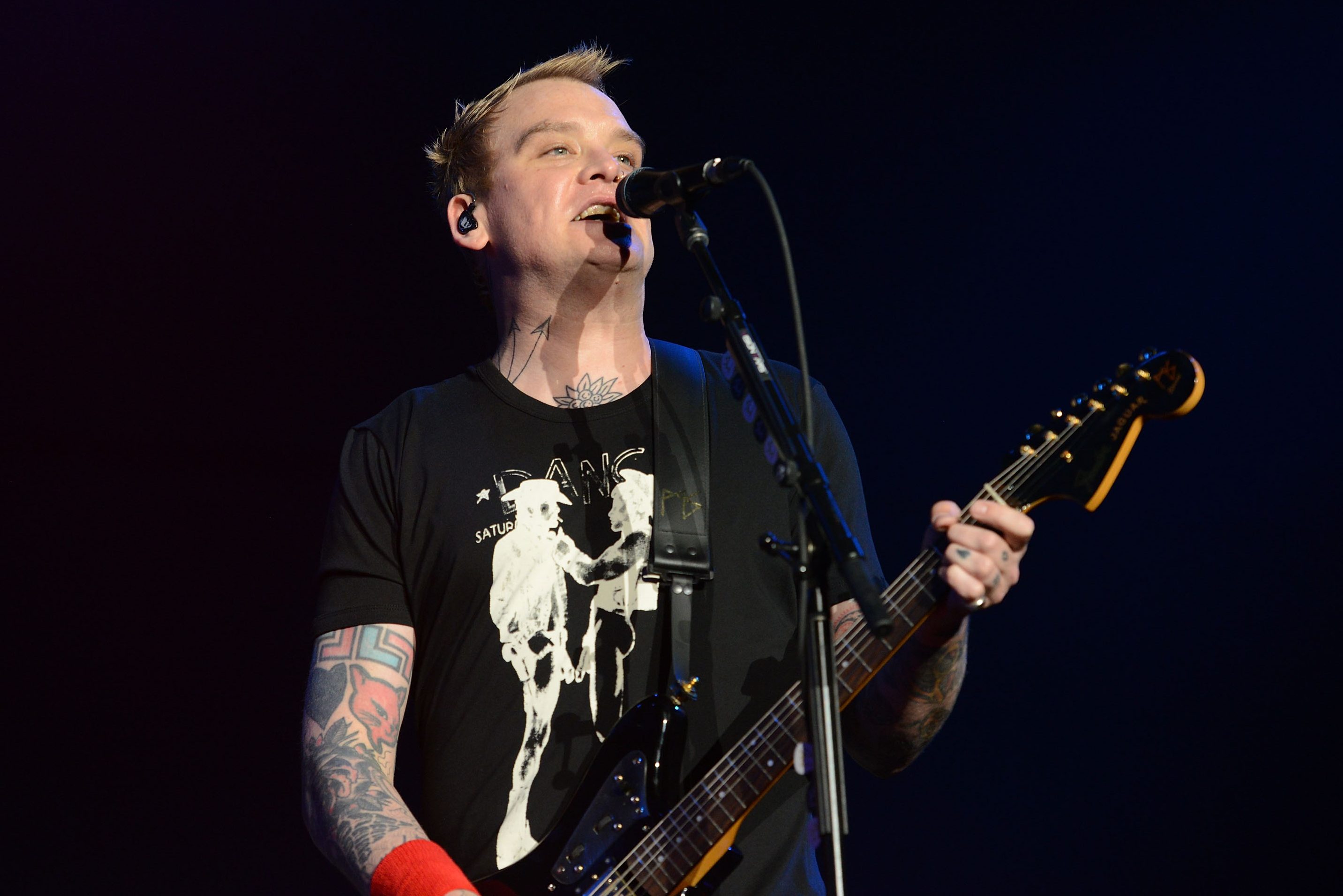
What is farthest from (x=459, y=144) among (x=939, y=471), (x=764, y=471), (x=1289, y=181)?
(x=1289, y=181)

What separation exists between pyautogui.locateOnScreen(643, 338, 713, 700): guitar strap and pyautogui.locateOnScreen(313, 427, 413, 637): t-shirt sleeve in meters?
0.55

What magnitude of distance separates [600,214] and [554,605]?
940 millimetres

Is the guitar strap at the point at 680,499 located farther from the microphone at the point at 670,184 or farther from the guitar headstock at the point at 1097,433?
the guitar headstock at the point at 1097,433

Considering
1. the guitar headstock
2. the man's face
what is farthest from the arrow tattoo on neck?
the guitar headstock

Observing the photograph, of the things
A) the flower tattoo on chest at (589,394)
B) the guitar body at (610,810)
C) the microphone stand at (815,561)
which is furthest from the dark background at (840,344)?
the microphone stand at (815,561)

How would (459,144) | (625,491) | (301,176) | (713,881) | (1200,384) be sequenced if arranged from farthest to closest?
1. (301,176)
2. (459,144)
3. (625,491)
4. (713,881)
5. (1200,384)

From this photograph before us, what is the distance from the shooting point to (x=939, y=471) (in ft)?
11.2

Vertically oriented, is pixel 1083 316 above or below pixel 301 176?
below

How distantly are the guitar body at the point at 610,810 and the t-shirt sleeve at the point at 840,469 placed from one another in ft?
1.52

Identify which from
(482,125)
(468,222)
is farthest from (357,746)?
(482,125)

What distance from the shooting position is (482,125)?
8.80 feet

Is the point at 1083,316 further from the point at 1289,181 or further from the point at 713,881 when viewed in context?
the point at 713,881

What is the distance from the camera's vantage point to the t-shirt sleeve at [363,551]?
211 cm

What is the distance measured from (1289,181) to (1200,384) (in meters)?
2.04
